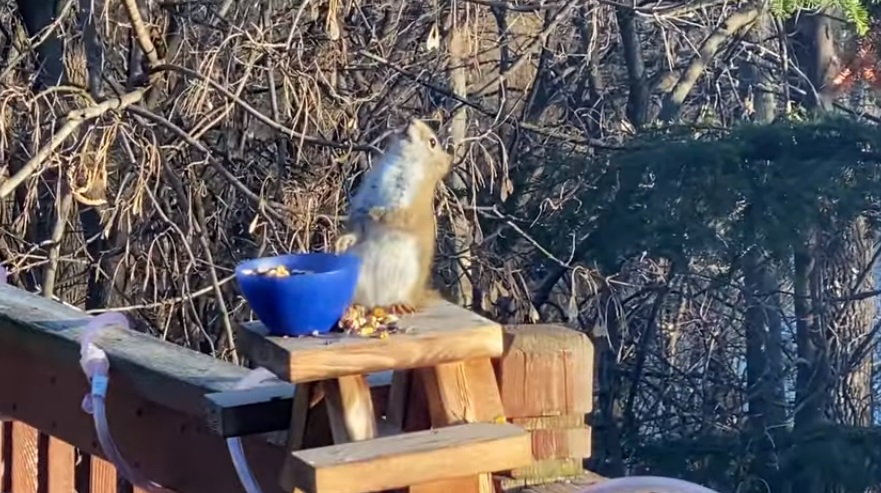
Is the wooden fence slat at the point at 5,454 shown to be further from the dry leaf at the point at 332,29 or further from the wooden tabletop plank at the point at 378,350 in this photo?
the dry leaf at the point at 332,29

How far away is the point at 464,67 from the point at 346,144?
0.77m

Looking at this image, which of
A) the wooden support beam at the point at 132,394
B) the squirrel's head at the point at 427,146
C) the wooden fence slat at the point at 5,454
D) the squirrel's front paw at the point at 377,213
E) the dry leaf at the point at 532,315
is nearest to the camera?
the wooden support beam at the point at 132,394

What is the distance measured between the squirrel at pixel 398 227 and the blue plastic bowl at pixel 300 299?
3.9 inches

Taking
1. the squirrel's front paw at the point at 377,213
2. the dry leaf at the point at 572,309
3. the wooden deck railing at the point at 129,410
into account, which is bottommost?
the dry leaf at the point at 572,309

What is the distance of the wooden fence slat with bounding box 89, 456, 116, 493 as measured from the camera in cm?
201

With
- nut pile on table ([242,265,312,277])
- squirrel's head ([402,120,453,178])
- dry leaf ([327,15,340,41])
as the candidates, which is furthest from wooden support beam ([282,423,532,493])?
dry leaf ([327,15,340,41])

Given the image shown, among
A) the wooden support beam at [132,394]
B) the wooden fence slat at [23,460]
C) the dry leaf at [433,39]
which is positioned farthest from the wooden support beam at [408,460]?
the dry leaf at [433,39]

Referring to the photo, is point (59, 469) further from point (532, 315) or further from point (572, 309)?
point (572, 309)

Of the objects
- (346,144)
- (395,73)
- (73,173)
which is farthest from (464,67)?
(73,173)

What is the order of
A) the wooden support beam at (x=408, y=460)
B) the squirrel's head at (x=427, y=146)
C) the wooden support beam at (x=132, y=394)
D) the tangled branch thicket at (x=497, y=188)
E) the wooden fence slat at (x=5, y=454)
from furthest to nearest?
the tangled branch thicket at (x=497, y=188)
the wooden fence slat at (x=5, y=454)
the squirrel's head at (x=427, y=146)
the wooden support beam at (x=132, y=394)
the wooden support beam at (x=408, y=460)

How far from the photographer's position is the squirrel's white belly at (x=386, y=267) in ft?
4.90

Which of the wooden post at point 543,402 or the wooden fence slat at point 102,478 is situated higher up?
the wooden post at point 543,402

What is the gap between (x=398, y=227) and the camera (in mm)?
1736

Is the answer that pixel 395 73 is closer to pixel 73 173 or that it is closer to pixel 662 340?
pixel 73 173
